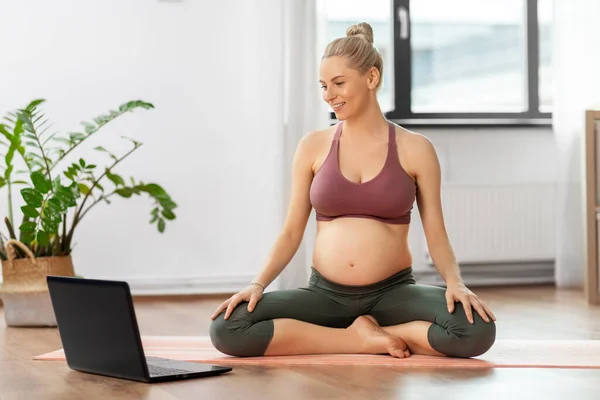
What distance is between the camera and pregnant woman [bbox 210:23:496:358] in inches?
102

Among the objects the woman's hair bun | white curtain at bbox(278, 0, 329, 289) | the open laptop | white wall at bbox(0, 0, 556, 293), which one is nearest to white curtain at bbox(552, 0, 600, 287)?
white curtain at bbox(278, 0, 329, 289)

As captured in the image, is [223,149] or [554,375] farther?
[223,149]

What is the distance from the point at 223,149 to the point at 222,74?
342mm

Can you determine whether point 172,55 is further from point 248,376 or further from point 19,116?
point 248,376

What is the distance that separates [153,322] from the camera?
3.59 m

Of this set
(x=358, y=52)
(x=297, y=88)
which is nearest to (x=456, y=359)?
(x=358, y=52)

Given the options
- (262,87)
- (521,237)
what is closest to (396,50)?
(262,87)

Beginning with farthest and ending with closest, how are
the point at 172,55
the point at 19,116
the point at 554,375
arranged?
the point at 172,55 → the point at 19,116 → the point at 554,375

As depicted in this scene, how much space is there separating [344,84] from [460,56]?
99.2 inches

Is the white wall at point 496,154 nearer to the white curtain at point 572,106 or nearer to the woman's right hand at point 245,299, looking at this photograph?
the white curtain at point 572,106

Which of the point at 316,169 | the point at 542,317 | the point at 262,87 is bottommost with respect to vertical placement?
the point at 542,317

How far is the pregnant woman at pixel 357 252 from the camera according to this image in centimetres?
260

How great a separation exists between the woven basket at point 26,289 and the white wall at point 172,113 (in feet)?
2.51

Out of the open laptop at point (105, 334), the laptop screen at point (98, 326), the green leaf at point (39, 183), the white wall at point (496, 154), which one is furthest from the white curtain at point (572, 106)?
the laptop screen at point (98, 326)
